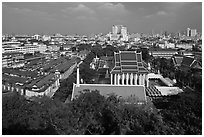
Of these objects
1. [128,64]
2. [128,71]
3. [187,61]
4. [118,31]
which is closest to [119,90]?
[128,71]

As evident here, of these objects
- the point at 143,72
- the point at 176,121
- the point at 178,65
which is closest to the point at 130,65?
the point at 143,72

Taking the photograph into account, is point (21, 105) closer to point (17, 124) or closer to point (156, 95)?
point (17, 124)

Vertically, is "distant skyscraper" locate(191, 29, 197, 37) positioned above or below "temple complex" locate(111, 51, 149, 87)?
above

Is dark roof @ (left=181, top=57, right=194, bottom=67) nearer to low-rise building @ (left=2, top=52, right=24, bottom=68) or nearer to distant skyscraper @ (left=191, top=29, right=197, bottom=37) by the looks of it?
low-rise building @ (left=2, top=52, right=24, bottom=68)

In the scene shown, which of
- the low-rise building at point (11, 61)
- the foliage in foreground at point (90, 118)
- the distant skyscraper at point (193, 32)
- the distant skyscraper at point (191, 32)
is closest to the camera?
the foliage in foreground at point (90, 118)

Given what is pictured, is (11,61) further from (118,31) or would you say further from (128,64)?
(118,31)

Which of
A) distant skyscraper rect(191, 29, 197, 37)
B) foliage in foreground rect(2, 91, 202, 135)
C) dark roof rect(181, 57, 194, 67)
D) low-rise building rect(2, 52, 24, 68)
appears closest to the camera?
foliage in foreground rect(2, 91, 202, 135)

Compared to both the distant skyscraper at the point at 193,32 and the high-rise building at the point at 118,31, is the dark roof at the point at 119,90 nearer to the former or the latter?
the high-rise building at the point at 118,31

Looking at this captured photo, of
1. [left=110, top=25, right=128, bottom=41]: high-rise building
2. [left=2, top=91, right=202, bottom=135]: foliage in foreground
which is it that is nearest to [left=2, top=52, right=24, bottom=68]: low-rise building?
[left=2, top=91, right=202, bottom=135]: foliage in foreground

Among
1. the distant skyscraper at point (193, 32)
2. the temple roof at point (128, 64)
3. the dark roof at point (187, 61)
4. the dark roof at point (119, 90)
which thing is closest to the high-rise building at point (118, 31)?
the distant skyscraper at point (193, 32)
